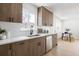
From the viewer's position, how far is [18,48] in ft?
8.71

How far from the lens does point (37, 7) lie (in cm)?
531

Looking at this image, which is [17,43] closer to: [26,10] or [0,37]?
[0,37]

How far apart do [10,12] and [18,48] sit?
3.14 ft

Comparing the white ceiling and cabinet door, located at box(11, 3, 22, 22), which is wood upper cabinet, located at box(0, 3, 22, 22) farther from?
the white ceiling

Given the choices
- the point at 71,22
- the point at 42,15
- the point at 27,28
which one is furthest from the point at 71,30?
the point at 27,28

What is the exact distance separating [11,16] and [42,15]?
2606 mm

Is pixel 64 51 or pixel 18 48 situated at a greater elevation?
pixel 18 48

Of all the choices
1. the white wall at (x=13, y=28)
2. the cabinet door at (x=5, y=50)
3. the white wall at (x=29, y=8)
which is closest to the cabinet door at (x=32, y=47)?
the white wall at (x=13, y=28)

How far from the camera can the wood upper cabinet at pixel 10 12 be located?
249 centimetres

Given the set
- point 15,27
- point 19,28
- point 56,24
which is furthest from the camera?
point 56,24

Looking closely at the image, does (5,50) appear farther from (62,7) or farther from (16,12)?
(62,7)

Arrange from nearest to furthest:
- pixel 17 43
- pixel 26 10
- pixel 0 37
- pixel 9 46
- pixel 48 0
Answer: pixel 48 0 → pixel 9 46 → pixel 17 43 → pixel 0 37 → pixel 26 10

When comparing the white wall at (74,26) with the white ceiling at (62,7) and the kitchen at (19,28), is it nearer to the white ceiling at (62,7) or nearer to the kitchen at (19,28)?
the white ceiling at (62,7)

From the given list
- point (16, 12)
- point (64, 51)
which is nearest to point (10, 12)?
point (16, 12)
